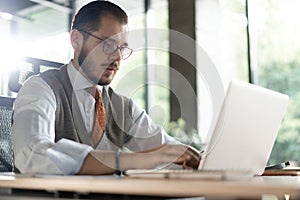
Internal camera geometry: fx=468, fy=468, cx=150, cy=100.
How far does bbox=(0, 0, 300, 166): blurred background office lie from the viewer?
4.18 m

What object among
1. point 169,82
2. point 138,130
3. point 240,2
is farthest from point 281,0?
point 138,130

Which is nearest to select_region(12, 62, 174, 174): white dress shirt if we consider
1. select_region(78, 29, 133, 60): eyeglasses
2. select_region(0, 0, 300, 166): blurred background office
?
select_region(78, 29, 133, 60): eyeglasses

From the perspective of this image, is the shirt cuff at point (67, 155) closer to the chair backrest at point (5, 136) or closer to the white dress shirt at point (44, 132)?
the white dress shirt at point (44, 132)

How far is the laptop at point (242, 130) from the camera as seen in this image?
112 cm

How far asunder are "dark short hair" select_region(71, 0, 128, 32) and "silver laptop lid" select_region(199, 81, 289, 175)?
0.58 metres

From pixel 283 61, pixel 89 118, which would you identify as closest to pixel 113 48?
pixel 89 118

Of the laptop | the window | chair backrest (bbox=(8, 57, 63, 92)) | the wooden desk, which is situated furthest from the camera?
the window

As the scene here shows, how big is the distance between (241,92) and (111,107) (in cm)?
73

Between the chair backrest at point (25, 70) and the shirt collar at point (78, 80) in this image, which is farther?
the chair backrest at point (25, 70)

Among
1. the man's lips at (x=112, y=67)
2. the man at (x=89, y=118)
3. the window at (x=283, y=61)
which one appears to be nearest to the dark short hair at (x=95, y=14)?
the man at (x=89, y=118)

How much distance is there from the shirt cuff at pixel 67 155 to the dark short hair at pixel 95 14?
1.65 feet

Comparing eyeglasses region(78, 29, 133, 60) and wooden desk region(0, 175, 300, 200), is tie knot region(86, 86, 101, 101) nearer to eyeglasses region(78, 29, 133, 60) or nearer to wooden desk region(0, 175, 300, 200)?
eyeglasses region(78, 29, 133, 60)

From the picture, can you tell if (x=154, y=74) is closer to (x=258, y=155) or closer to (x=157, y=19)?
(x=157, y=19)

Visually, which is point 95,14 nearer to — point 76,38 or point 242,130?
point 76,38
